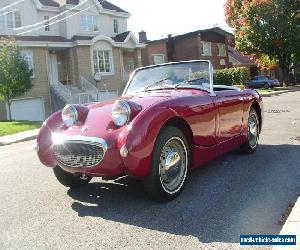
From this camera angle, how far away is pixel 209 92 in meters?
5.65

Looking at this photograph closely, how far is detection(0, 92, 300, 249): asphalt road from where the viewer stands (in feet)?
12.1

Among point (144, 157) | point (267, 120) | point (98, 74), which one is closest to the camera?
point (144, 157)

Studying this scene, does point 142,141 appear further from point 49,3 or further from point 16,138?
point 49,3

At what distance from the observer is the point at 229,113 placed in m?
5.94

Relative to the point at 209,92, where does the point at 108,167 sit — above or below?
below

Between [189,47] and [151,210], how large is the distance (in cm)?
4178

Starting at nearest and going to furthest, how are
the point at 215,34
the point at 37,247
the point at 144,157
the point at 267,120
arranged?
1. the point at 37,247
2. the point at 144,157
3. the point at 267,120
4. the point at 215,34

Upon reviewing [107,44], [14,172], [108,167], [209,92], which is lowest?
[14,172]

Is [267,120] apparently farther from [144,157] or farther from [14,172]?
[144,157]

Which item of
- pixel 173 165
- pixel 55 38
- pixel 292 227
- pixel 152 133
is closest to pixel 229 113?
pixel 173 165

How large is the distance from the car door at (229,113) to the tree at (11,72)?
15.5 metres

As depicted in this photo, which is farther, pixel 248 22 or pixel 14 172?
pixel 248 22

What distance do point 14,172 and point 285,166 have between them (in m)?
4.40

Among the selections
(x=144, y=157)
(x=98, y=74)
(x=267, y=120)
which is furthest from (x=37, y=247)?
(x=98, y=74)
